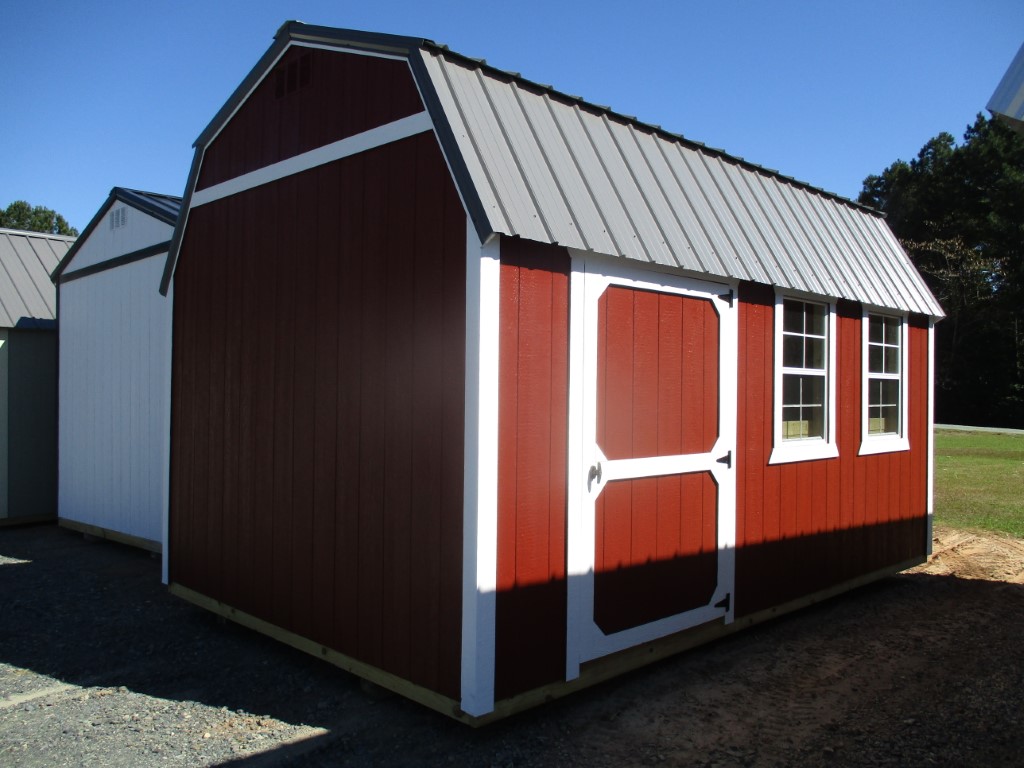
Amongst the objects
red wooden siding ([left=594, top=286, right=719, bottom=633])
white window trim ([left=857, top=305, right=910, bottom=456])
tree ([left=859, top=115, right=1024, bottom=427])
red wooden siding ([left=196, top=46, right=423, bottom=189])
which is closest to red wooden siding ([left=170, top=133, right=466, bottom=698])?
red wooden siding ([left=196, top=46, right=423, bottom=189])

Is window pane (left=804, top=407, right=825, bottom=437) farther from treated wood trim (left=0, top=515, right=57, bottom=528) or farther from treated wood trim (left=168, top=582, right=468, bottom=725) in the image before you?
treated wood trim (left=0, top=515, right=57, bottom=528)

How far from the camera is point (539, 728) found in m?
4.00

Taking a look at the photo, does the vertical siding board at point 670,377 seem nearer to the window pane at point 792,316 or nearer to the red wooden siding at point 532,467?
the red wooden siding at point 532,467

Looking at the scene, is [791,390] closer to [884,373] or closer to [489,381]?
[884,373]

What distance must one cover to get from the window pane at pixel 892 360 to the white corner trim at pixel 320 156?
4787 mm

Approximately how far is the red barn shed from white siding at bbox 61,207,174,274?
7.59ft

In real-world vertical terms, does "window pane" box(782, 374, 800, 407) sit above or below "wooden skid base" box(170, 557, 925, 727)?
above

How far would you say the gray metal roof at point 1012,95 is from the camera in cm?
347

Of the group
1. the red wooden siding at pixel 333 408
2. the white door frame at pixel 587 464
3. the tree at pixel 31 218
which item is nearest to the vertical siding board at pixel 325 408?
the red wooden siding at pixel 333 408

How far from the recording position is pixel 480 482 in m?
3.77

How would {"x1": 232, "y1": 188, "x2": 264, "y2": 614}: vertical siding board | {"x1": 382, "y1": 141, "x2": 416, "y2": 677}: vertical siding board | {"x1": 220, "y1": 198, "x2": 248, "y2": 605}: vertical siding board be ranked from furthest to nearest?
1. {"x1": 220, "y1": 198, "x2": 248, "y2": 605}: vertical siding board
2. {"x1": 232, "y1": 188, "x2": 264, "y2": 614}: vertical siding board
3. {"x1": 382, "y1": 141, "x2": 416, "y2": 677}: vertical siding board

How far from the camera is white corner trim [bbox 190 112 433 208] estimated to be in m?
4.30

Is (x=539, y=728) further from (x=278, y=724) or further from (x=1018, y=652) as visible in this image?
(x=1018, y=652)

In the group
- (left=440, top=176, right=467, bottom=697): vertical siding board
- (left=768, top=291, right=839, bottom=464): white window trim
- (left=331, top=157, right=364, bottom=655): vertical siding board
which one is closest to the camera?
(left=440, top=176, right=467, bottom=697): vertical siding board
